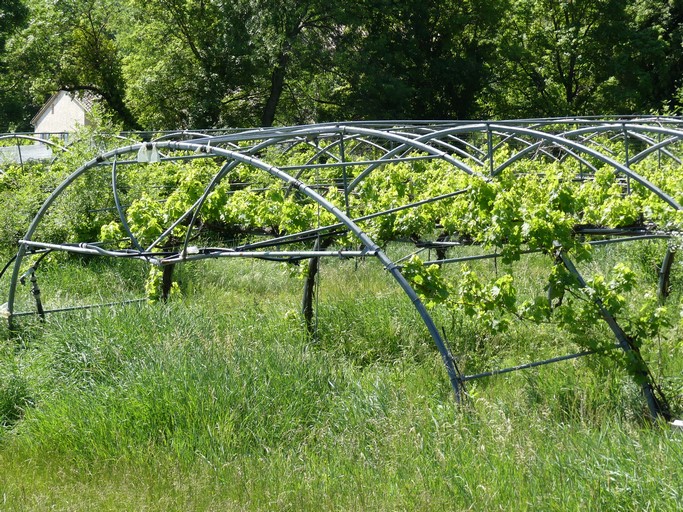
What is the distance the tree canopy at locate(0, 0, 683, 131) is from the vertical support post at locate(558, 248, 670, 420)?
1955cm

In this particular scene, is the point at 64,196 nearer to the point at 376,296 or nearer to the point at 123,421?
the point at 376,296

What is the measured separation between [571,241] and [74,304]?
19.0 ft

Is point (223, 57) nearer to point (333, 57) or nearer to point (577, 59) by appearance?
point (333, 57)

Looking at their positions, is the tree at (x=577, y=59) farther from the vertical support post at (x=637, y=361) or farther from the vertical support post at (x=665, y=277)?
the vertical support post at (x=637, y=361)

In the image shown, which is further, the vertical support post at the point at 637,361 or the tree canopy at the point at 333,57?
the tree canopy at the point at 333,57

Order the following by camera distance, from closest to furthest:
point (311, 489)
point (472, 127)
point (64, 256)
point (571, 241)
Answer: point (311, 489) → point (571, 241) → point (472, 127) → point (64, 256)

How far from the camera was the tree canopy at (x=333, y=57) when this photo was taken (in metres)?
25.3

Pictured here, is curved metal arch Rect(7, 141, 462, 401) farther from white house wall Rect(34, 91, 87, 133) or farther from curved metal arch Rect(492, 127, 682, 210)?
white house wall Rect(34, 91, 87, 133)

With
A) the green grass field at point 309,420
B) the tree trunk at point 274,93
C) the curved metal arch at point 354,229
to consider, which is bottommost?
the green grass field at point 309,420

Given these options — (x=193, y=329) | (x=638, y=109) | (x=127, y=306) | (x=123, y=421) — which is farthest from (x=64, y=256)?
(x=638, y=109)

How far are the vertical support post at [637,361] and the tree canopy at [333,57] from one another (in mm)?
19547

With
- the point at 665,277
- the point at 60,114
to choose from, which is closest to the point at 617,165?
the point at 665,277

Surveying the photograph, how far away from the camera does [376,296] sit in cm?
975

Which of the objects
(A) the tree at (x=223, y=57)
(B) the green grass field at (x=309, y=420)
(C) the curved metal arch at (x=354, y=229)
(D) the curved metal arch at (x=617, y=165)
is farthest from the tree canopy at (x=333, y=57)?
(D) the curved metal arch at (x=617, y=165)
